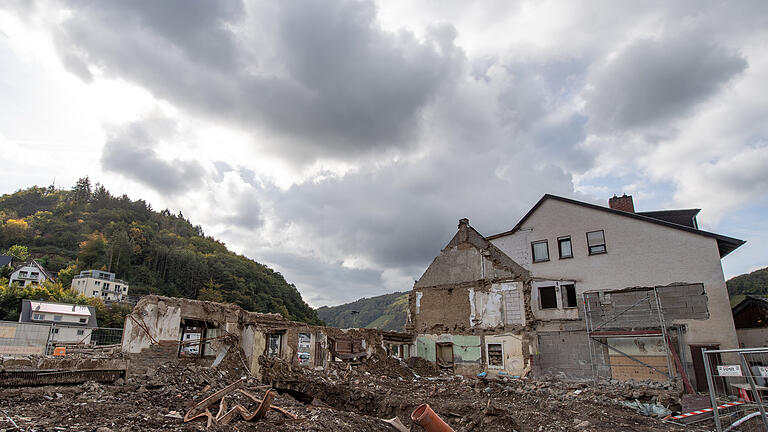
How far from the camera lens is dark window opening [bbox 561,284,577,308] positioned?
19234 millimetres

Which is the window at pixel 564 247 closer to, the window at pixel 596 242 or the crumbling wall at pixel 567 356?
the window at pixel 596 242

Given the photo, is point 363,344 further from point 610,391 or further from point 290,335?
point 610,391

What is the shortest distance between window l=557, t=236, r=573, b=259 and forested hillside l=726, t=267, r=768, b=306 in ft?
58.8

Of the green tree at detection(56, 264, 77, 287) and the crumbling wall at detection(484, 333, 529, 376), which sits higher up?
the green tree at detection(56, 264, 77, 287)

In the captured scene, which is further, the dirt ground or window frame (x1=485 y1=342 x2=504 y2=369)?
window frame (x1=485 y1=342 x2=504 y2=369)

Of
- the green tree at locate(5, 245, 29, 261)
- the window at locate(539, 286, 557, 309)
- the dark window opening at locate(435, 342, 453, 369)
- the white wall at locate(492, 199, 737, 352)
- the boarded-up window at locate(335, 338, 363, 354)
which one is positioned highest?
the green tree at locate(5, 245, 29, 261)

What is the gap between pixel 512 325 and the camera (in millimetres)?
20188

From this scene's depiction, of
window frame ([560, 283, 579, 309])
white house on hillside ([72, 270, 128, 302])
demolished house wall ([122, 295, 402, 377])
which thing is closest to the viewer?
demolished house wall ([122, 295, 402, 377])

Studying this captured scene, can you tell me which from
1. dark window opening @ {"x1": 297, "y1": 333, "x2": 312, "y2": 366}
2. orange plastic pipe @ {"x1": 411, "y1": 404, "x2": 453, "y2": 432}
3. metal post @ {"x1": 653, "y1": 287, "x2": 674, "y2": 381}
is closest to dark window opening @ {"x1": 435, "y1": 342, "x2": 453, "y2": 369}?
dark window opening @ {"x1": 297, "y1": 333, "x2": 312, "y2": 366}

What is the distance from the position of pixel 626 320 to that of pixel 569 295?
8.45 ft

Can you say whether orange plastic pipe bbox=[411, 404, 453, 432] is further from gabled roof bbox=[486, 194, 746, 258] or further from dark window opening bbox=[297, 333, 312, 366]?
gabled roof bbox=[486, 194, 746, 258]

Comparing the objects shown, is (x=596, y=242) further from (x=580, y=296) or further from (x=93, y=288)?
(x=93, y=288)

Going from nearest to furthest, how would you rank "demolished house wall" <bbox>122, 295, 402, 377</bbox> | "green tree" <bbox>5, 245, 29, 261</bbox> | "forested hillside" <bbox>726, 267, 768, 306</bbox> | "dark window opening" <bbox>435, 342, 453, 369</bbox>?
"demolished house wall" <bbox>122, 295, 402, 377</bbox> → "dark window opening" <bbox>435, 342, 453, 369</bbox> → "forested hillside" <bbox>726, 267, 768, 306</bbox> → "green tree" <bbox>5, 245, 29, 261</bbox>

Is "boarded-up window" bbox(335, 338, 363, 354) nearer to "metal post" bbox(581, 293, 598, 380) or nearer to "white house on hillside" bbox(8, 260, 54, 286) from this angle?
"metal post" bbox(581, 293, 598, 380)
